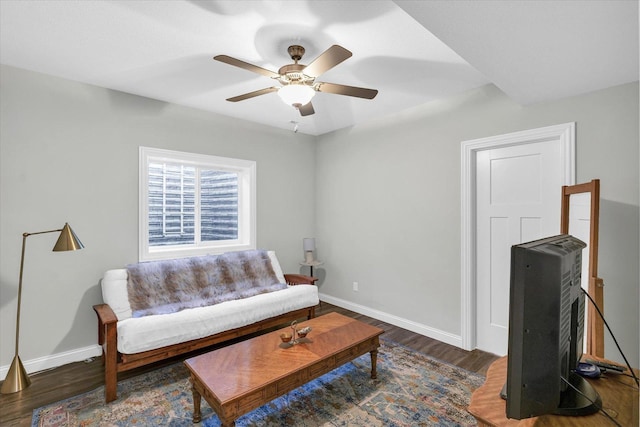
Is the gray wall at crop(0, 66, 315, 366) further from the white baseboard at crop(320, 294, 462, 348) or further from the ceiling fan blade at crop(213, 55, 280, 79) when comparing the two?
the white baseboard at crop(320, 294, 462, 348)

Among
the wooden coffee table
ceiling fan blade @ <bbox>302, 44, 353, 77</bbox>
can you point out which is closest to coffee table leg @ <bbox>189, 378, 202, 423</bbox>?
the wooden coffee table

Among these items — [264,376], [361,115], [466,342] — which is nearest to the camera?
[264,376]

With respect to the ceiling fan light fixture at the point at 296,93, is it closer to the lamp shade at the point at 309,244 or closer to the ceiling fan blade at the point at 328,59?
the ceiling fan blade at the point at 328,59

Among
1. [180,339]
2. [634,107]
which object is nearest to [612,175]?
[634,107]

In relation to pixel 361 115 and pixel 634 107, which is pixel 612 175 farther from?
pixel 361 115

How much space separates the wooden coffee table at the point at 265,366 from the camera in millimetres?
1753

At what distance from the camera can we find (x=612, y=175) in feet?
7.72

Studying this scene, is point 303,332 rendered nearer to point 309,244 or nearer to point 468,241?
point 468,241

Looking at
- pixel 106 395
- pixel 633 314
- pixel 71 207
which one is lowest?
pixel 106 395

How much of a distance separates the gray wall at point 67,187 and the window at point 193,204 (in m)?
0.16

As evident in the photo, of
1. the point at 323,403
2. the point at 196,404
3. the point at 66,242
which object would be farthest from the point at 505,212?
the point at 66,242

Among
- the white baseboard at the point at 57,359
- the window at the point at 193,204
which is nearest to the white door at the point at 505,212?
the window at the point at 193,204

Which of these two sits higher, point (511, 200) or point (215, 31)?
point (215, 31)

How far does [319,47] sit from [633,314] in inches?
118
